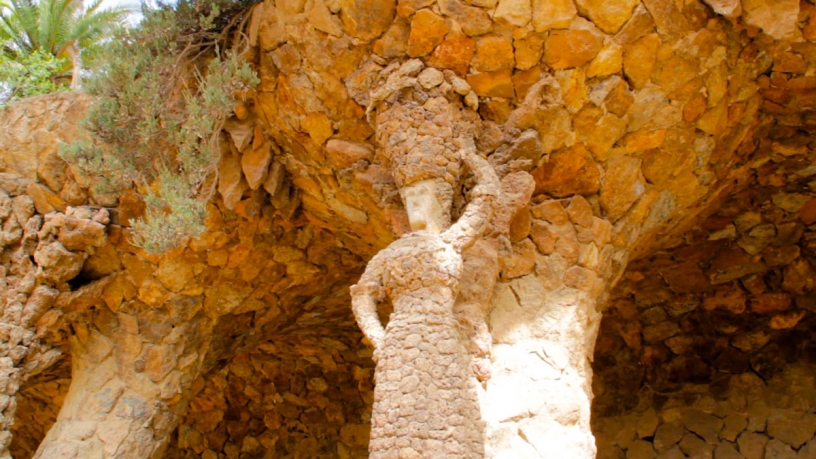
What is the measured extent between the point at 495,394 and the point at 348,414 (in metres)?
3.55

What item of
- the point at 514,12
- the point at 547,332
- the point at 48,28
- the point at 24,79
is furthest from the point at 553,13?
the point at 48,28

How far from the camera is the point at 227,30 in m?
4.25

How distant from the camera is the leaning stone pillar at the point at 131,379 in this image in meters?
4.34

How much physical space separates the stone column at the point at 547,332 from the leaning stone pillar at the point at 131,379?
2032 mm

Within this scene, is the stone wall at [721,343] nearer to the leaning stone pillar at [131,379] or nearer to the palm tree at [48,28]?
the leaning stone pillar at [131,379]

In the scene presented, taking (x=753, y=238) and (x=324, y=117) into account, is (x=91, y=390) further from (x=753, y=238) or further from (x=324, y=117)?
(x=753, y=238)

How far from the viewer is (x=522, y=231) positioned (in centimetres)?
366

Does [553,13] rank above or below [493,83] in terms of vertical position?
above

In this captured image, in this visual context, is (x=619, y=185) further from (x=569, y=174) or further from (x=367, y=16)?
(x=367, y=16)

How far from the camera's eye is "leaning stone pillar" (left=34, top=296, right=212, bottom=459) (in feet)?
14.2

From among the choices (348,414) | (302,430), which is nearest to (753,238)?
(348,414)

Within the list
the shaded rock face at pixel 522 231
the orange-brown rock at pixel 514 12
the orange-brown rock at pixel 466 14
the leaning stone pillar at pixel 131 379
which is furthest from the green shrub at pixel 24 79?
the orange-brown rock at pixel 514 12

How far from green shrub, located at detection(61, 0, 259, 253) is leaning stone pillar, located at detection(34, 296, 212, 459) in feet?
2.19

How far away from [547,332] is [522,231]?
1.63 feet
